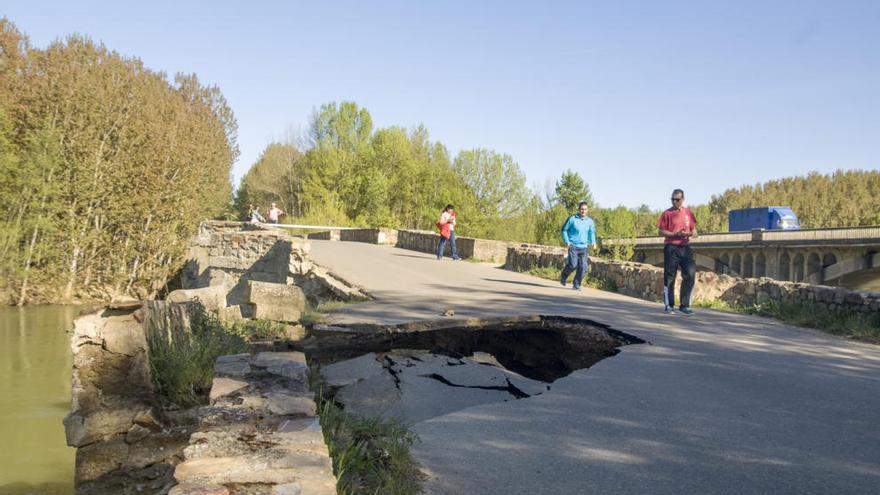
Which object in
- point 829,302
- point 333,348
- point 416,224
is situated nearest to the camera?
point 333,348

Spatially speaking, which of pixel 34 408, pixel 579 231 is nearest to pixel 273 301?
pixel 34 408

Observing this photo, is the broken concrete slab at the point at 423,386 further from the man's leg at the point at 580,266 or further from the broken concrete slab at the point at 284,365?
the man's leg at the point at 580,266

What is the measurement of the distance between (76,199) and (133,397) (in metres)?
26.8

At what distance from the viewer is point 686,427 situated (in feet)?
15.3

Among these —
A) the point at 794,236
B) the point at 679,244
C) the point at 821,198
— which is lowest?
the point at 679,244

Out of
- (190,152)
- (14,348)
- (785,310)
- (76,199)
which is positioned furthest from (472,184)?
(785,310)

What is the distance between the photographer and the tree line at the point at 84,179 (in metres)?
27.7

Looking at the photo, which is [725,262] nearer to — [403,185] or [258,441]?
[403,185]

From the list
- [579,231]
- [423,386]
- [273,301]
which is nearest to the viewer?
[423,386]

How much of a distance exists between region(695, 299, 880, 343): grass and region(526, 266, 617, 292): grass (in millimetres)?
3495

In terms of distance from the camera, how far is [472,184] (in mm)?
59094

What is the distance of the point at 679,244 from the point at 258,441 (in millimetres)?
8730

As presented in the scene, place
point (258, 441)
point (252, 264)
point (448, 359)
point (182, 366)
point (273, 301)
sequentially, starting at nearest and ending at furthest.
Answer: point (258, 441) < point (182, 366) < point (448, 359) < point (273, 301) < point (252, 264)

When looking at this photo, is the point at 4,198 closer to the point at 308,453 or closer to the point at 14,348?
the point at 14,348
